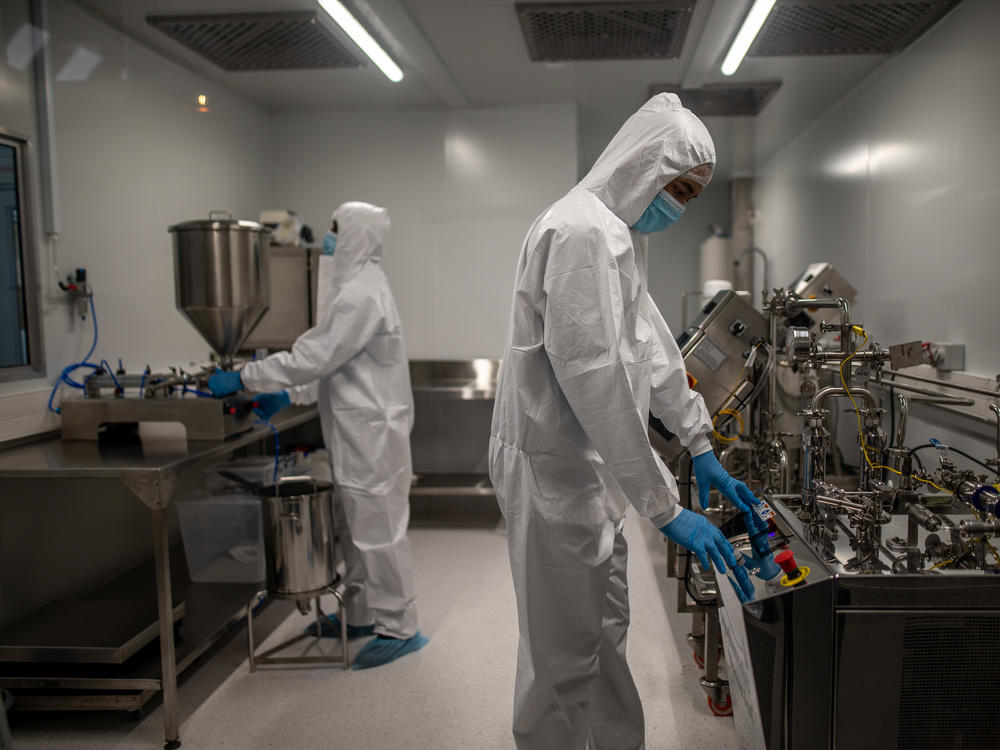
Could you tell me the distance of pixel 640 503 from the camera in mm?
1432

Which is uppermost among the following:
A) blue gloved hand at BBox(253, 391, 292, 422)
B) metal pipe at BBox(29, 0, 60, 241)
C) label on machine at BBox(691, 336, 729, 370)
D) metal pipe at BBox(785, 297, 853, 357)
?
metal pipe at BBox(29, 0, 60, 241)

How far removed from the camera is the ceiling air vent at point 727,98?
356 cm

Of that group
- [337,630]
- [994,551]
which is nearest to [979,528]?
[994,551]

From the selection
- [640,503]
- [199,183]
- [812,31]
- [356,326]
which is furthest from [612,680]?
[199,183]

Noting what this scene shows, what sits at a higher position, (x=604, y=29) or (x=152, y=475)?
(x=604, y=29)

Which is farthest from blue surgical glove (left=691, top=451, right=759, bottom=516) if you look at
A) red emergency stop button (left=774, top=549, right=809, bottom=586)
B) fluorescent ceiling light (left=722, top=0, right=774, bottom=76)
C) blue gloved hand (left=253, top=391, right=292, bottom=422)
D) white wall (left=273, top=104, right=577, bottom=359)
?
white wall (left=273, top=104, right=577, bottom=359)

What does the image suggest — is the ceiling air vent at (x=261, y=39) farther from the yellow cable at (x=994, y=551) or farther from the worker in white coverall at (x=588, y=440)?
the yellow cable at (x=994, y=551)

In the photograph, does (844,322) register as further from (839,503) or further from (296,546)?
(296,546)

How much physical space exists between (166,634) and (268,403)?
0.95 metres

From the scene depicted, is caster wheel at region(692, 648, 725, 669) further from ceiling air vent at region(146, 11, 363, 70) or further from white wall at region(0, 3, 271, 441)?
ceiling air vent at region(146, 11, 363, 70)

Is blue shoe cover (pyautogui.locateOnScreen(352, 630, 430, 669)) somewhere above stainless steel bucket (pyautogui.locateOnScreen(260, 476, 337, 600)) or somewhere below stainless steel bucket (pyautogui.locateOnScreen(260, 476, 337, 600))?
below

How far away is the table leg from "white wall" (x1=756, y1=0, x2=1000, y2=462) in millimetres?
2716

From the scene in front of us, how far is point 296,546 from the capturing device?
2.51m

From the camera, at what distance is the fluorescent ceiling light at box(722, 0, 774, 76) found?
2.64m
